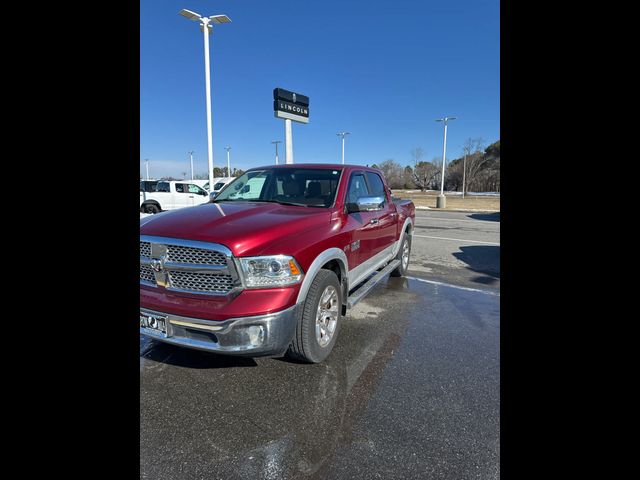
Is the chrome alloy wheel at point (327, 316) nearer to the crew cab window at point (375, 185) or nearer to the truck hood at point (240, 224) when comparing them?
the truck hood at point (240, 224)

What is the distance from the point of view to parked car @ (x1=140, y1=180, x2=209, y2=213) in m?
18.6

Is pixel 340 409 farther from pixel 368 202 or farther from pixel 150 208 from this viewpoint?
pixel 150 208

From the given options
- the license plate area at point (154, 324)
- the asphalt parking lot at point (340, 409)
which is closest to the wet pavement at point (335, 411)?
the asphalt parking lot at point (340, 409)

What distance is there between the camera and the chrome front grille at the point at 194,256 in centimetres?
255

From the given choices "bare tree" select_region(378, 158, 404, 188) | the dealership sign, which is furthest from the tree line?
the dealership sign

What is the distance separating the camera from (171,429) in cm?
234

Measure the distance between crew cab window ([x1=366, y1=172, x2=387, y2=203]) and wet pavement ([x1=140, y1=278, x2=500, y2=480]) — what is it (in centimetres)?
198

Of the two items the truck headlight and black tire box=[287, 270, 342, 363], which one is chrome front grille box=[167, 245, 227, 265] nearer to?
the truck headlight

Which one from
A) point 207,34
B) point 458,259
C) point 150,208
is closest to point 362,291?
point 458,259

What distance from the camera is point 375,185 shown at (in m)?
5.13

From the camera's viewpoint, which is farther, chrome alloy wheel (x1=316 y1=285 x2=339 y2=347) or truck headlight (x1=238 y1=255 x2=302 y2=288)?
chrome alloy wheel (x1=316 y1=285 x2=339 y2=347)
